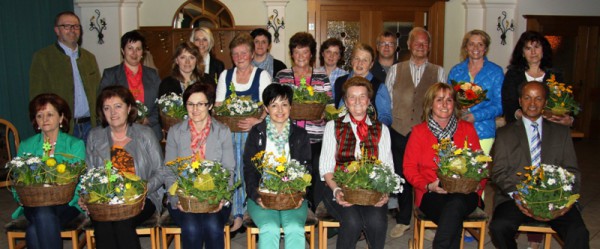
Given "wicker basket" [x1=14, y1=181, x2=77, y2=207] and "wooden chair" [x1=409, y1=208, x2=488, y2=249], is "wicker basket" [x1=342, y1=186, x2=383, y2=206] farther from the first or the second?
"wicker basket" [x1=14, y1=181, x2=77, y2=207]

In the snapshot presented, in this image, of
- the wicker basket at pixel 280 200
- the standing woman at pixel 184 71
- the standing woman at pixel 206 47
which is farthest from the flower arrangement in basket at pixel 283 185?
the standing woman at pixel 206 47

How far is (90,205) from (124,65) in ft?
5.26

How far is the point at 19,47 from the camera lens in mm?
6336

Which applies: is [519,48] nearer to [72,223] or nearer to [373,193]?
[373,193]

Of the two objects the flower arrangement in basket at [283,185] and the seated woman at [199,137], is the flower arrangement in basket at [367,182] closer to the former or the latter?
the flower arrangement in basket at [283,185]

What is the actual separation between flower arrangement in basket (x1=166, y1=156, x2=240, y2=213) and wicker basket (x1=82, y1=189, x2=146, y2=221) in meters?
0.24

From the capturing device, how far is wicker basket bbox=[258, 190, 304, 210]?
2789 mm

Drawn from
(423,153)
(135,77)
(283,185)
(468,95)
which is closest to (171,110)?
(135,77)

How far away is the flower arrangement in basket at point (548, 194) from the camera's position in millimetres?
2834

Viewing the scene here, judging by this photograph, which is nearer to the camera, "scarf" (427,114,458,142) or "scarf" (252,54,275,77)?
"scarf" (427,114,458,142)

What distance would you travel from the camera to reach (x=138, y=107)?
145 inches

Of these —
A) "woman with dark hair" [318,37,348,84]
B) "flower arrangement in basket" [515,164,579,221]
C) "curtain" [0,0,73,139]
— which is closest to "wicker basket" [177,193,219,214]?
"woman with dark hair" [318,37,348,84]

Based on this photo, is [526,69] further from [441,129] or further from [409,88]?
[441,129]

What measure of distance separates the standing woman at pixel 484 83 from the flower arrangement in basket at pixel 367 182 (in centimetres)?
123
